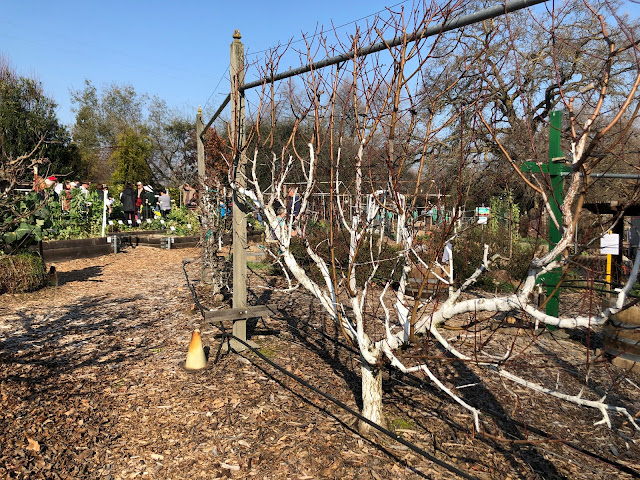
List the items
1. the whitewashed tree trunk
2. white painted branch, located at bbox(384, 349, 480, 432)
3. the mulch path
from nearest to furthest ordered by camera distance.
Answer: white painted branch, located at bbox(384, 349, 480, 432) → the mulch path → the whitewashed tree trunk

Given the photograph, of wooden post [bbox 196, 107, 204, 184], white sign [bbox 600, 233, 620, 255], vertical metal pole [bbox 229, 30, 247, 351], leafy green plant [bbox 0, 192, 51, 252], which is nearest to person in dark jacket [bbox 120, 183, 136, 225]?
leafy green plant [bbox 0, 192, 51, 252]

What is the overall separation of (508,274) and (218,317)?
626 cm

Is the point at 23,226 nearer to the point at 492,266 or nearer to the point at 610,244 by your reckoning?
the point at 610,244

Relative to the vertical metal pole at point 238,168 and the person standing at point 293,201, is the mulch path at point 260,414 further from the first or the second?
the person standing at point 293,201

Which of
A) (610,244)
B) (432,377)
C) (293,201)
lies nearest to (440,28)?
(293,201)

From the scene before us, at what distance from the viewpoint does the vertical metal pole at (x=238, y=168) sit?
14.3ft

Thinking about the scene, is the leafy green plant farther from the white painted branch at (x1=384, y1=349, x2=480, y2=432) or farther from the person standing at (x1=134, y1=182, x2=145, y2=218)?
the person standing at (x1=134, y1=182, x2=145, y2=218)

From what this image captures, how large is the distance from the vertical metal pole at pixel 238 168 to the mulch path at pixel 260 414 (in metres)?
0.52

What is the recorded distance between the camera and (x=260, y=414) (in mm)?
3617

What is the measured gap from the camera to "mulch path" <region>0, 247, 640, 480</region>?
299 cm

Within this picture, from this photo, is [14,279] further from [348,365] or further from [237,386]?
[348,365]

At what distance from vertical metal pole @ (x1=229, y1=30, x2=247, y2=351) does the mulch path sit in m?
0.52

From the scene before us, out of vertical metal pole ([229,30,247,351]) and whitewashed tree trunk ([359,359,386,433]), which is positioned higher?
vertical metal pole ([229,30,247,351])

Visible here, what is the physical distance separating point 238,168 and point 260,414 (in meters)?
2.18
